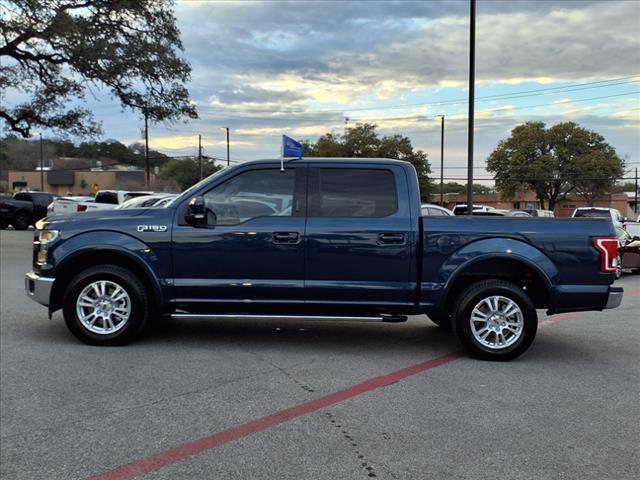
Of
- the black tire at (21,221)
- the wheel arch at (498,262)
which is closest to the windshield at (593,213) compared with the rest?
the wheel arch at (498,262)

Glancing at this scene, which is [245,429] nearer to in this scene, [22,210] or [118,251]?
[118,251]

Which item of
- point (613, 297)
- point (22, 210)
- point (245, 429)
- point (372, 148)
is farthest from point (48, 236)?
point (372, 148)

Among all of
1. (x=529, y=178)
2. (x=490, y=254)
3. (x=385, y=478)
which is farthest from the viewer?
(x=529, y=178)

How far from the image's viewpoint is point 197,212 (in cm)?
575

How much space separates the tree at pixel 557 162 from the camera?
5191 centimetres

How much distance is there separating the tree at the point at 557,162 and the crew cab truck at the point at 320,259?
5002 cm

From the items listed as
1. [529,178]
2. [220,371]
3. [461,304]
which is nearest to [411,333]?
[461,304]

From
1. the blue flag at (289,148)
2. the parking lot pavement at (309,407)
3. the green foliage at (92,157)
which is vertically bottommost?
the parking lot pavement at (309,407)

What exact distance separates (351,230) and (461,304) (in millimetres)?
1333

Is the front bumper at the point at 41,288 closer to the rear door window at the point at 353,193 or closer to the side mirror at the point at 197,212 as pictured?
the side mirror at the point at 197,212

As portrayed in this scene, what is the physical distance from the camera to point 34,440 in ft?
12.2

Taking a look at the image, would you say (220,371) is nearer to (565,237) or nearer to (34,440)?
(34,440)

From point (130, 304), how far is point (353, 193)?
A: 8.49 feet

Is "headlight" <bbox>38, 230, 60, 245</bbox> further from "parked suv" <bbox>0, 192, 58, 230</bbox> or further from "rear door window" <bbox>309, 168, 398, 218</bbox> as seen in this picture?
"parked suv" <bbox>0, 192, 58, 230</bbox>
